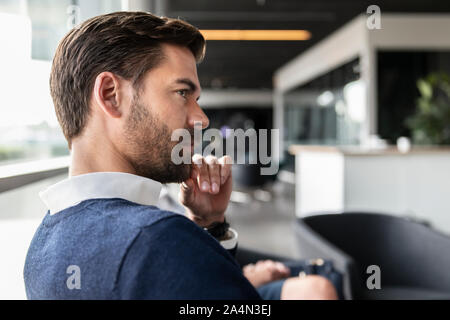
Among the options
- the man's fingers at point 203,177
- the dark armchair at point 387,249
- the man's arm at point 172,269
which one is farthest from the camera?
the dark armchair at point 387,249

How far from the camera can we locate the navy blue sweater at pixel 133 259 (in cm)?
58

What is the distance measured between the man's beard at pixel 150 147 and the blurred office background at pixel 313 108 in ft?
0.39

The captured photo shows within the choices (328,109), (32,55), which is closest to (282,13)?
(328,109)

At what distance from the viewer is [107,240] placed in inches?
24.7

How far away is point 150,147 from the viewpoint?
73 cm

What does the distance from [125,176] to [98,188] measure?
50 millimetres

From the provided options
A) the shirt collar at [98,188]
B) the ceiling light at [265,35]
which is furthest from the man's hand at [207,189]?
the ceiling light at [265,35]

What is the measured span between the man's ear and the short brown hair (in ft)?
0.05

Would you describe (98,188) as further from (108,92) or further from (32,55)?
(32,55)

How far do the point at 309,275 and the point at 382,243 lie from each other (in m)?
1.09

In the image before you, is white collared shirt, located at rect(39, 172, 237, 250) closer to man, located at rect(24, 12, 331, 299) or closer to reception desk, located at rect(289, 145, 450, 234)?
man, located at rect(24, 12, 331, 299)

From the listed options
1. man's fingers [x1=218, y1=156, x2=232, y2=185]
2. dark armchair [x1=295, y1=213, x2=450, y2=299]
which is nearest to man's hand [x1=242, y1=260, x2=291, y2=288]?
dark armchair [x1=295, y1=213, x2=450, y2=299]

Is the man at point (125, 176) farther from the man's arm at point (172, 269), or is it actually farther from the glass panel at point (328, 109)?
the glass panel at point (328, 109)

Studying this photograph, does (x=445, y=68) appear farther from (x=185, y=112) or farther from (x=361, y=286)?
(x=185, y=112)
